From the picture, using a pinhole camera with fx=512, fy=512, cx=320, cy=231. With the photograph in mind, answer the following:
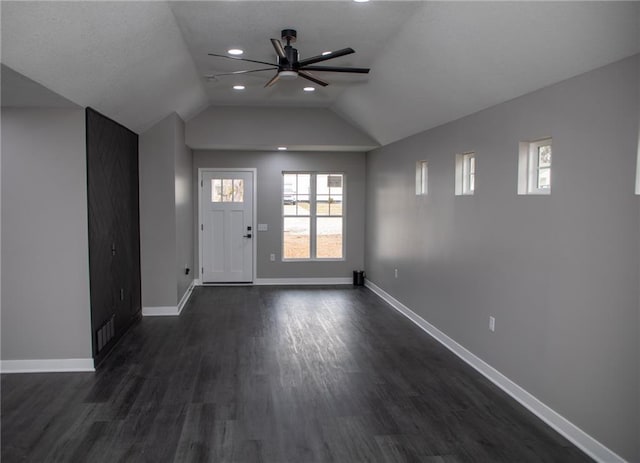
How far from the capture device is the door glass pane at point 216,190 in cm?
859

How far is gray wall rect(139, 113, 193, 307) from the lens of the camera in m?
6.34

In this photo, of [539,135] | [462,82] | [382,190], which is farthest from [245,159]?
[539,135]

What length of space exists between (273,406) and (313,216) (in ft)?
17.8

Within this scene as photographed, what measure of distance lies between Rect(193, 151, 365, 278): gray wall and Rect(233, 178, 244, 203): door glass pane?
0.27m

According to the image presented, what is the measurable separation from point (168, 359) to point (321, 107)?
436 cm

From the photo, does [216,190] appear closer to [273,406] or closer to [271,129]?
[271,129]

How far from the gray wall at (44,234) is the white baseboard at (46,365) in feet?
0.15

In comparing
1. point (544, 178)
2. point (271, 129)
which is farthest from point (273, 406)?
point (271, 129)

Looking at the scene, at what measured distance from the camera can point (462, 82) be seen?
4.16 metres

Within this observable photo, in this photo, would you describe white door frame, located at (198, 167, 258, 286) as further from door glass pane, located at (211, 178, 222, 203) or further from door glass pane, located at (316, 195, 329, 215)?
door glass pane, located at (316, 195, 329, 215)

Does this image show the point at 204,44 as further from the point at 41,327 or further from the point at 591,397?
the point at 591,397

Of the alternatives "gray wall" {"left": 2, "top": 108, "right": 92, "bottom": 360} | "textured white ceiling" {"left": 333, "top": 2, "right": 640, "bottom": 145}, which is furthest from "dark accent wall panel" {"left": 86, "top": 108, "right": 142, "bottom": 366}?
"textured white ceiling" {"left": 333, "top": 2, "right": 640, "bottom": 145}

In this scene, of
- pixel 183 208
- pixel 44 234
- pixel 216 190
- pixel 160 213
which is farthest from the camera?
pixel 216 190

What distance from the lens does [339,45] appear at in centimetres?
459
